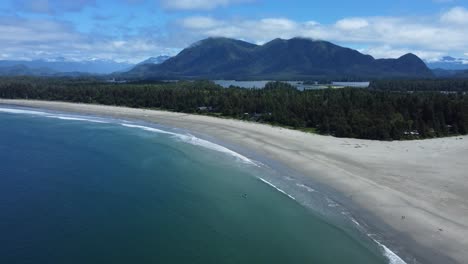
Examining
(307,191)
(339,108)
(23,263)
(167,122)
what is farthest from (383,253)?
(167,122)

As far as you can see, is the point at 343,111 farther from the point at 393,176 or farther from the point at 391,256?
the point at 391,256

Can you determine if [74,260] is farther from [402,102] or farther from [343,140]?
[402,102]

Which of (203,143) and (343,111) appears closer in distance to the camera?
(203,143)

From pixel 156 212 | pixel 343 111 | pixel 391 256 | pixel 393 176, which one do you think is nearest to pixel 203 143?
pixel 343 111

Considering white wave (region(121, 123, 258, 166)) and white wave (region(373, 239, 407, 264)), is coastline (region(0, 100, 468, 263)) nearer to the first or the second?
white wave (region(373, 239, 407, 264))

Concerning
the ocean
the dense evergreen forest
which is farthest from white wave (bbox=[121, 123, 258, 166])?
the dense evergreen forest

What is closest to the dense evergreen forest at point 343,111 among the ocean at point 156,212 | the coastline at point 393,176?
the coastline at point 393,176

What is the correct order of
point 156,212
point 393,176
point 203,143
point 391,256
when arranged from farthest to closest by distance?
point 203,143
point 393,176
point 156,212
point 391,256
